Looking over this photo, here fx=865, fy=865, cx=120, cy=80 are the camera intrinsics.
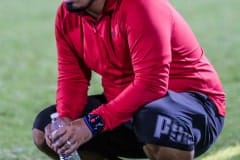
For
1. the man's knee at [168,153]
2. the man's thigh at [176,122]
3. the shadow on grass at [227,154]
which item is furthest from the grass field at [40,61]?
the man's knee at [168,153]

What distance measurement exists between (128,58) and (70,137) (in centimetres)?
53

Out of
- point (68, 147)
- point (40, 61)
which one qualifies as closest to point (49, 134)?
point (68, 147)

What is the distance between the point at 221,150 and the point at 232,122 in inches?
32.2

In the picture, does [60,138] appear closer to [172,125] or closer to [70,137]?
[70,137]

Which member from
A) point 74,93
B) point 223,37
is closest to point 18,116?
point 74,93

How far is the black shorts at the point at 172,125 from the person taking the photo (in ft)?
14.1

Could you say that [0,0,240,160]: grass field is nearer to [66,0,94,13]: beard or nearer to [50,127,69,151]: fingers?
[50,127,69,151]: fingers

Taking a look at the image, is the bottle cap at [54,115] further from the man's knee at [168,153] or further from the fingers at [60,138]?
the man's knee at [168,153]

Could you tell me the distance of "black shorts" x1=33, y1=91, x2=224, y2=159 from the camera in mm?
4305

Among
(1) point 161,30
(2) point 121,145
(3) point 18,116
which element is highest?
(1) point 161,30

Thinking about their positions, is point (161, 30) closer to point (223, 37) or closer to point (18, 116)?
point (18, 116)

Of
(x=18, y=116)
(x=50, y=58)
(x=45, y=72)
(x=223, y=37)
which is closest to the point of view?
(x=18, y=116)

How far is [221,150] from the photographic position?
225 inches

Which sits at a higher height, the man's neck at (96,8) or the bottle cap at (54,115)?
the man's neck at (96,8)
